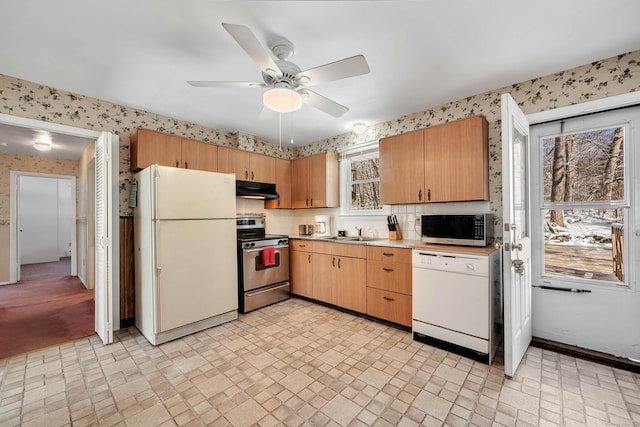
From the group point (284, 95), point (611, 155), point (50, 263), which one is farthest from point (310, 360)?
point (50, 263)

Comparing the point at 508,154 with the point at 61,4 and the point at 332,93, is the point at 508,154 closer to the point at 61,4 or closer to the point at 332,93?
the point at 332,93

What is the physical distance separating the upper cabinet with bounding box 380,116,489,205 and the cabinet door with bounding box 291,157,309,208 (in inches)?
53.0

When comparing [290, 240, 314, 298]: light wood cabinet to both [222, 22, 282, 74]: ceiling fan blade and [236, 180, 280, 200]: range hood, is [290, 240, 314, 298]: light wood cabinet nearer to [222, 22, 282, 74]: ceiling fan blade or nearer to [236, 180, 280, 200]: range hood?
[236, 180, 280, 200]: range hood

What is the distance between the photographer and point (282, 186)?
13.9 ft

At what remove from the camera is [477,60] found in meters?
2.15

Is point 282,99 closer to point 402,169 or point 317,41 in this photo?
point 317,41

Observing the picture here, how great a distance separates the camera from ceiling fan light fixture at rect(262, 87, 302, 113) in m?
1.83

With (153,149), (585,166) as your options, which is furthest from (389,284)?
(153,149)

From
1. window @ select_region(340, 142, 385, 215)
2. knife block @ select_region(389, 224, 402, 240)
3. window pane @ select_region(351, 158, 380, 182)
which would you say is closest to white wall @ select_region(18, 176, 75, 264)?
window @ select_region(340, 142, 385, 215)

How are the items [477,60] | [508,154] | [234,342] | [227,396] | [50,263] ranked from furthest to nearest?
[50,263] → [234,342] → [477,60] → [508,154] → [227,396]

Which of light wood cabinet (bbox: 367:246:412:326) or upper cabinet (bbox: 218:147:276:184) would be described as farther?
upper cabinet (bbox: 218:147:276:184)

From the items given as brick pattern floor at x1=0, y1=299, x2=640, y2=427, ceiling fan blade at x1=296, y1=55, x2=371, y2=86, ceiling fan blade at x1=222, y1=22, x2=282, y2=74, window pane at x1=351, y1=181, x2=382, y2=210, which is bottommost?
brick pattern floor at x1=0, y1=299, x2=640, y2=427

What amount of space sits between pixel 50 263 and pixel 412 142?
9.10 metres

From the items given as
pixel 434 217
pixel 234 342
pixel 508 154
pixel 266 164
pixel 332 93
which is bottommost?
pixel 234 342
